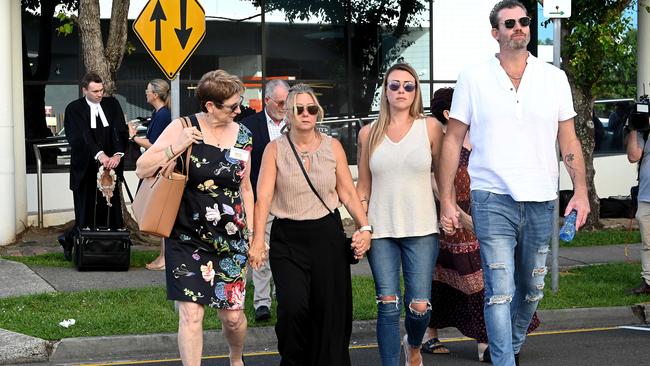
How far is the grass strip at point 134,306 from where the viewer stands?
850 cm

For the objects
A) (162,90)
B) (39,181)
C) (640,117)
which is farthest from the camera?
(39,181)

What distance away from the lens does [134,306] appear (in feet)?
30.5

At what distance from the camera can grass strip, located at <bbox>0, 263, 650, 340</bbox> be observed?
8.50 meters

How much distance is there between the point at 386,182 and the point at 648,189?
169 inches

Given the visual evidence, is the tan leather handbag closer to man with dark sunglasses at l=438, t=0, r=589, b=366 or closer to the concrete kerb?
man with dark sunglasses at l=438, t=0, r=589, b=366

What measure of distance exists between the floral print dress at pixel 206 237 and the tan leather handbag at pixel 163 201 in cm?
9

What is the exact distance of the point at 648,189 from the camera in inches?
397

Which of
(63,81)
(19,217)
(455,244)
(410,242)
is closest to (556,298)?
(455,244)

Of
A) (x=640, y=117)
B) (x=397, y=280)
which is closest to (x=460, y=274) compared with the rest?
(x=397, y=280)

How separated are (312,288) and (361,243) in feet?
1.27

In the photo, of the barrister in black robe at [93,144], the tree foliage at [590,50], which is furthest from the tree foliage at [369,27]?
the barrister in black robe at [93,144]

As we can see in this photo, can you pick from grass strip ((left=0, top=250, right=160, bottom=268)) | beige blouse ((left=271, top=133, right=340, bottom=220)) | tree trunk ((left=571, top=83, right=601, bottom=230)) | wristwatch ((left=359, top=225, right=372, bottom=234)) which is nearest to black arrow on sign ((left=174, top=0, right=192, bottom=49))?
beige blouse ((left=271, top=133, right=340, bottom=220))

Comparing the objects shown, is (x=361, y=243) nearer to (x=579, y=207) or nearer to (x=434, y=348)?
(x=579, y=207)

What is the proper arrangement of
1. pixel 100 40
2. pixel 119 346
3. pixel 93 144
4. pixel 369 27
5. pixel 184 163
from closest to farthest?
pixel 184 163
pixel 119 346
pixel 93 144
pixel 100 40
pixel 369 27
